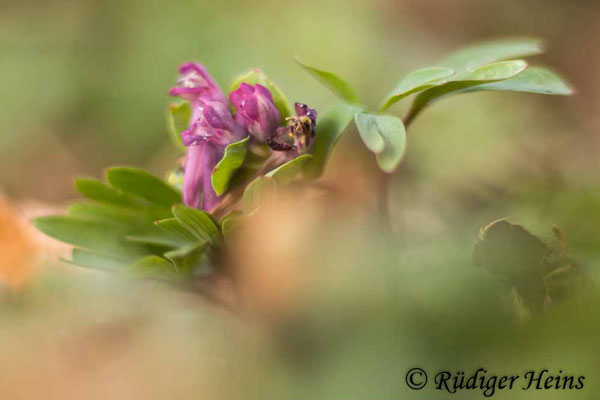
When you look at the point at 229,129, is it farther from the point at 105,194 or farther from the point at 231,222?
the point at 105,194

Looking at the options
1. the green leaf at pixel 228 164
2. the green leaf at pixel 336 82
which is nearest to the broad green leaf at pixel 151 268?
the green leaf at pixel 228 164

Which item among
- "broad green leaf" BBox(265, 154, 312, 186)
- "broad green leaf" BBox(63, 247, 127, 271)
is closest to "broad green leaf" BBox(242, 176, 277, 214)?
"broad green leaf" BBox(265, 154, 312, 186)

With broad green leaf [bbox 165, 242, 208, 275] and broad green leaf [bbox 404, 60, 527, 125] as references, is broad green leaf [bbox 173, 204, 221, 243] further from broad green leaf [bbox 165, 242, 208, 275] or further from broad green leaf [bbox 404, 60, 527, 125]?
broad green leaf [bbox 404, 60, 527, 125]

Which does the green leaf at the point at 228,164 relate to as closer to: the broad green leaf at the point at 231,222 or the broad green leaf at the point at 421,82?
the broad green leaf at the point at 231,222

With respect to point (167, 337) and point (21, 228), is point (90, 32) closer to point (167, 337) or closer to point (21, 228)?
point (21, 228)

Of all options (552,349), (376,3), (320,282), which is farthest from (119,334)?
(376,3)
